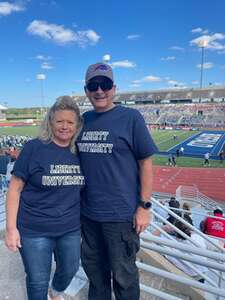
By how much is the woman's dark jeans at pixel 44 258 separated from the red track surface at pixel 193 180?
1313cm

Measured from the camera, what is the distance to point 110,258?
1.89m

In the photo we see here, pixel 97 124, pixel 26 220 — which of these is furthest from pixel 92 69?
pixel 26 220

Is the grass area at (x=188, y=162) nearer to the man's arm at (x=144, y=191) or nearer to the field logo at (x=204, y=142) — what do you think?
the field logo at (x=204, y=142)

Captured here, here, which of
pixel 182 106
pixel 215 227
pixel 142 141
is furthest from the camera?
pixel 182 106

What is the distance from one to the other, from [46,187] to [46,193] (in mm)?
46

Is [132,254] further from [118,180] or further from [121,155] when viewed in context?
[121,155]

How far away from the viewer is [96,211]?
6.06 feet

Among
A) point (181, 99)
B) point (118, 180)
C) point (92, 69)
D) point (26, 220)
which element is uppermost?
point (181, 99)

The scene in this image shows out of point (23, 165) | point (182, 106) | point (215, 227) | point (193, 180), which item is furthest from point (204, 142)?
point (182, 106)

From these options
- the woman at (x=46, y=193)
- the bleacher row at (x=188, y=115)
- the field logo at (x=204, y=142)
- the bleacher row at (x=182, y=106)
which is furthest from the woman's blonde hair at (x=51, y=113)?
the bleacher row at (x=188, y=115)

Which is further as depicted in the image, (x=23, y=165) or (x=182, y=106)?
(x=182, y=106)

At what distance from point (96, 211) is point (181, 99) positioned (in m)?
70.1

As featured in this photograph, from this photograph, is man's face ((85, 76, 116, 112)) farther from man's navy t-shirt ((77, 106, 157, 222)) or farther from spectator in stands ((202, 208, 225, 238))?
spectator in stands ((202, 208, 225, 238))

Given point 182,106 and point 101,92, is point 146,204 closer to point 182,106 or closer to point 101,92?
point 101,92
